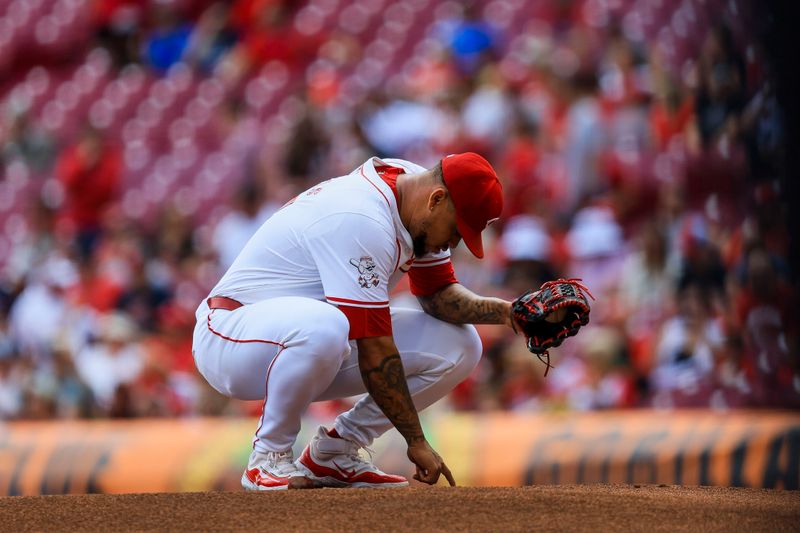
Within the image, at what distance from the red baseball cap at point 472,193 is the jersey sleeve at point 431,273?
0.95 ft

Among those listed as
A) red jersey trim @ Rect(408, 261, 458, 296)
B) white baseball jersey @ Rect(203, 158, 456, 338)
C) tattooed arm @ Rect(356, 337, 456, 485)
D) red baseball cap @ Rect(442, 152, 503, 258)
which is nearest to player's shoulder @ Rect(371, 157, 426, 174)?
white baseball jersey @ Rect(203, 158, 456, 338)

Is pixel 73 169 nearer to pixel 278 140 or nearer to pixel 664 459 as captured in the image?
pixel 278 140

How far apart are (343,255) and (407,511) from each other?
74cm

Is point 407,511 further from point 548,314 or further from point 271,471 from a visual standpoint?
point 548,314

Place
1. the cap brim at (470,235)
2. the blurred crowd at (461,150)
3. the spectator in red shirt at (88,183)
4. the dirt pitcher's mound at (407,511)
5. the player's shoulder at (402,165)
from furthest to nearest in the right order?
1. the spectator in red shirt at (88,183)
2. the blurred crowd at (461,150)
3. the player's shoulder at (402,165)
4. the cap brim at (470,235)
5. the dirt pitcher's mound at (407,511)

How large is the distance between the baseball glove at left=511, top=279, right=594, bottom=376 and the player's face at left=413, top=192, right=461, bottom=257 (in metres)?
0.28

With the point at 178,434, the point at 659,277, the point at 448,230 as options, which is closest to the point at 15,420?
the point at 178,434

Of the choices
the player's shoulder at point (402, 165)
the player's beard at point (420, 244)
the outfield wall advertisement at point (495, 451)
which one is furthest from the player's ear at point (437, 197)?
the outfield wall advertisement at point (495, 451)

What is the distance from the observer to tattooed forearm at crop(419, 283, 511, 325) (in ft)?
11.1

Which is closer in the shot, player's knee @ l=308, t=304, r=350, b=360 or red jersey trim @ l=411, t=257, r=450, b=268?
player's knee @ l=308, t=304, r=350, b=360

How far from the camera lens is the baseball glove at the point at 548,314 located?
3.20 metres

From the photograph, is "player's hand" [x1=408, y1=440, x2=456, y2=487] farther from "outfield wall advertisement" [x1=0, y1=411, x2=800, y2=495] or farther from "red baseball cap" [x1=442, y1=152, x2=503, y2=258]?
"outfield wall advertisement" [x1=0, y1=411, x2=800, y2=495]

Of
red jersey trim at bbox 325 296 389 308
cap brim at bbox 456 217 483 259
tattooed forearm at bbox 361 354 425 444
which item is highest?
cap brim at bbox 456 217 483 259

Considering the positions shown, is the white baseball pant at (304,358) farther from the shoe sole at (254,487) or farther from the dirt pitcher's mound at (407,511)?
the dirt pitcher's mound at (407,511)
